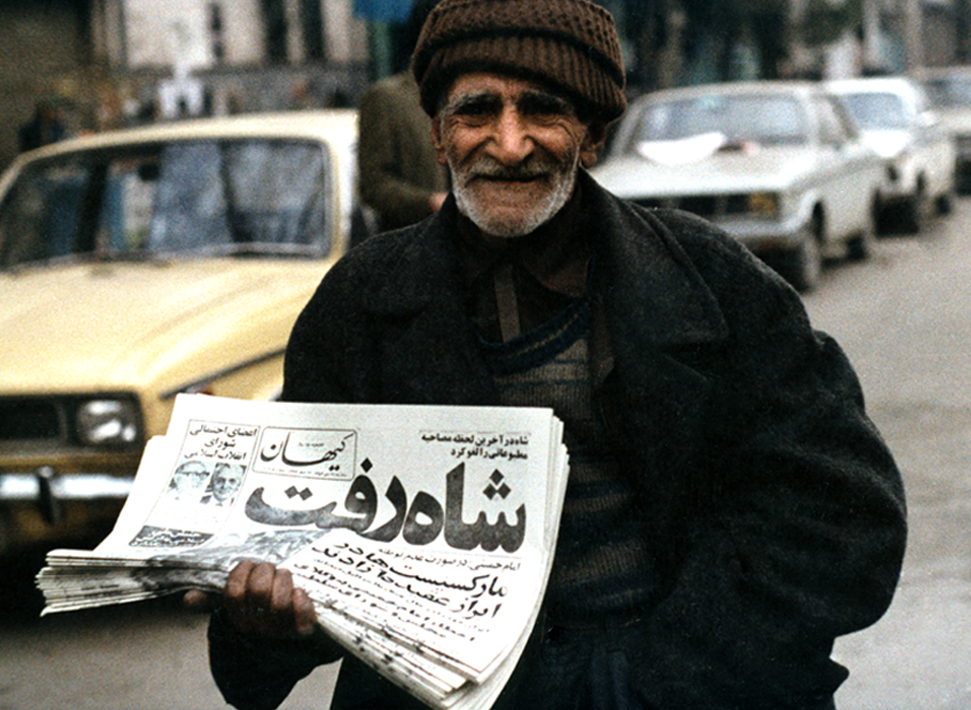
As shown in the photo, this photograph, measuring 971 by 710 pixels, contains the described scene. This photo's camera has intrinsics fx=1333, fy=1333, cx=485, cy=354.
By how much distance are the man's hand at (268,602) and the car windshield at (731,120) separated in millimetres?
9176

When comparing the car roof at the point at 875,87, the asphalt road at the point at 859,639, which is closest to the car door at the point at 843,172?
the car roof at the point at 875,87

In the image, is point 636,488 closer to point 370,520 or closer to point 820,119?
point 370,520

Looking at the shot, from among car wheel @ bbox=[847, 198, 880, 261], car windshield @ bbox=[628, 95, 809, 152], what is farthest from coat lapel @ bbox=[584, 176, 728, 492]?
car wheel @ bbox=[847, 198, 880, 261]

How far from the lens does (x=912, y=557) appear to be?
4.55 m

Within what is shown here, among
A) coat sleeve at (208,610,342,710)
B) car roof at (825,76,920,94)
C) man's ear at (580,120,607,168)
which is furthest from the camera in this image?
car roof at (825,76,920,94)

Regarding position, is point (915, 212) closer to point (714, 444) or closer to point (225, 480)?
point (714, 444)

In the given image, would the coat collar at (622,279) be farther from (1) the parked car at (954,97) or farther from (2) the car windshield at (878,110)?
(1) the parked car at (954,97)

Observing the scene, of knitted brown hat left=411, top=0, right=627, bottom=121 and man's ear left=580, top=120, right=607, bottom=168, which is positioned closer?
knitted brown hat left=411, top=0, right=627, bottom=121

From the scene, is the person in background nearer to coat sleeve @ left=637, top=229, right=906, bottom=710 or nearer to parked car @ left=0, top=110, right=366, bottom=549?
→ parked car @ left=0, top=110, right=366, bottom=549

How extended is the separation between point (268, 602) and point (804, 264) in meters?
8.87

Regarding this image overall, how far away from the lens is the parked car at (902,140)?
13727mm

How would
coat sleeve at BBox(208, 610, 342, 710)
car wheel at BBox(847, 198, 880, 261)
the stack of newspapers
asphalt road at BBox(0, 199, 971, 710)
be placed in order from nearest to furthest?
the stack of newspapers < coat sleeve at BBox(208, 610, 342, 710) < asphalt road at BBox(0, 199, 971, 710) < car wheel at BBox(847, 198, 880, 261)

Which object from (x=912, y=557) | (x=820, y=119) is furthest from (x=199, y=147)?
(x=820, y=119)

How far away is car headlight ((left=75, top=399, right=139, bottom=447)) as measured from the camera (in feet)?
12.5
